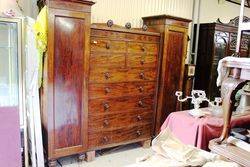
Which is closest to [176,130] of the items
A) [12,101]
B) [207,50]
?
[12,101]

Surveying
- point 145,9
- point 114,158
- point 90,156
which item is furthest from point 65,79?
point 145,9

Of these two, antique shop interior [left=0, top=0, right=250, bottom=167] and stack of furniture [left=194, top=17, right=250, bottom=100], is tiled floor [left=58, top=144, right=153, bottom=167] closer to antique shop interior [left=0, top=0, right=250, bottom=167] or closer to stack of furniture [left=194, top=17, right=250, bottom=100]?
antique shop interior [left=0, top=0, right=250, bottom=167]

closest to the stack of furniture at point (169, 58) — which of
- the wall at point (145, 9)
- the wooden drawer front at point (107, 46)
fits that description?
the wall at point (145, 9)

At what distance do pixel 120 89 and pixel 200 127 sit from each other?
3.58 ft

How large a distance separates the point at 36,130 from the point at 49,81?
0.54 meters

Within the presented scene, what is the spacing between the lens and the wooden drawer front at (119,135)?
2852mm

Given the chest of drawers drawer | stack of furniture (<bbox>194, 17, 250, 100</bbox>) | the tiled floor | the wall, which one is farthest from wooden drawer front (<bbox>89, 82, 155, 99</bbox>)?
stack of furniture (<bbox>194, 17, 250, 100</bbox>)

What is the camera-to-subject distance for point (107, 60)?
9.14 ft

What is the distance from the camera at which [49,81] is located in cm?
245

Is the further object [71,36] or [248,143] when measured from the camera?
[71,36]

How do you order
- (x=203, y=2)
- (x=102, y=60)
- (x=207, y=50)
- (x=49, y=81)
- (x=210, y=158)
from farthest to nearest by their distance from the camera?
(x=203, y=2) < (x=207, y=50) < (x=102, y=60) < (x=49, y=81) < (x=210, y=158)

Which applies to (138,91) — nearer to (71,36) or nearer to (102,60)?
(102,60)

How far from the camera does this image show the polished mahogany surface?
96.4 inches

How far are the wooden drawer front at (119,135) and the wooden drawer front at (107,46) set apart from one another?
37.8 inches
